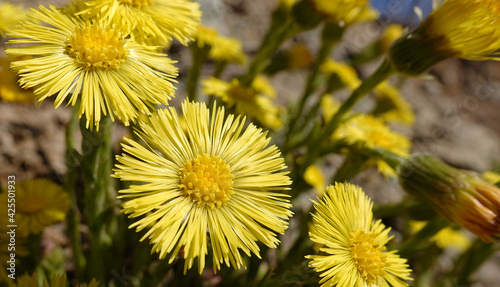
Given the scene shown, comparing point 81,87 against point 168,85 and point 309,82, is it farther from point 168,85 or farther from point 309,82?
point 309,82

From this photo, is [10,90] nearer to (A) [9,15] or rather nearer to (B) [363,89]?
(A) [9,15]

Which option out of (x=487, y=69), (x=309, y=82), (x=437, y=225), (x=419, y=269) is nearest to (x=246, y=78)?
(x=309, y=82)

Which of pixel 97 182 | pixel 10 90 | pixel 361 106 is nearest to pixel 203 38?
pixel 10 90

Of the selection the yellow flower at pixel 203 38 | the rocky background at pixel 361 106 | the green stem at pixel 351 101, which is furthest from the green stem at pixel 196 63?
the rocky background at pixel 361 106

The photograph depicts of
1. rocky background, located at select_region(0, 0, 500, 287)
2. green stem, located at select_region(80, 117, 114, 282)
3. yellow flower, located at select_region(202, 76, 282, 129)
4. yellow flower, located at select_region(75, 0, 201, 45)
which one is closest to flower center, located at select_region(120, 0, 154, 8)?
yellow flower, located at select_region(75, 0, 201, 45)

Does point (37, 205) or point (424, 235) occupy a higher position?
point (37, 205)

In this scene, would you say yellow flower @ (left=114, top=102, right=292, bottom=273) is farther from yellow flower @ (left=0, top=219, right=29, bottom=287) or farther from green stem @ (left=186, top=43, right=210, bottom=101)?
green stem @ (left=186, top=43, right=210, bottom=101)
